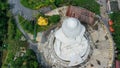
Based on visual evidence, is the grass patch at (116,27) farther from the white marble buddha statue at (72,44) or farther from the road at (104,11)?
the white marble buddha statue at (72,44)

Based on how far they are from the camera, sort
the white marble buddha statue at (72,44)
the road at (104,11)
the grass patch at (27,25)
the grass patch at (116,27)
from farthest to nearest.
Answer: the road at (104,11) → the grass patch at (116,27) → the grass patch at (27,25) → the white marble buddha statue at (72,44)

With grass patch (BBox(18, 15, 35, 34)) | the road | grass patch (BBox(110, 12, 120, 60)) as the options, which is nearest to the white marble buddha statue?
grass patch (BBox(18, 15, 35, 34))

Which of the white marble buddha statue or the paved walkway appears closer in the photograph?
the white marble buddha statue

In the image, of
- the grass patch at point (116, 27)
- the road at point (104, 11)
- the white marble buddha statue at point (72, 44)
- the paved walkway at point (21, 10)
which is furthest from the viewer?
the road at point (104, 11)

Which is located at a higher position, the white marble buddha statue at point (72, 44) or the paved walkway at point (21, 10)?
the paved walkway at point (21, 10)

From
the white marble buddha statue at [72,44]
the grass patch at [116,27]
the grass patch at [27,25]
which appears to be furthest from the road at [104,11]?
the grass patch at [27,25]

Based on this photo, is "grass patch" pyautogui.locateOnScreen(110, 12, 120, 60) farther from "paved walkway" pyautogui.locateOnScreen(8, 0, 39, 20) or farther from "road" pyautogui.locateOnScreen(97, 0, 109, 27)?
"paved walkway" pyautogui.locateOnScreen(8, 0, 39, 20)

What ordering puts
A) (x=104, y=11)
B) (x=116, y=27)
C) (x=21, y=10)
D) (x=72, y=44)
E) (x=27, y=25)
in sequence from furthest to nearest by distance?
(x=104, y=11), (x=21, y=10), (x=116, y=27), (x=27, y=25), (x=72, y=44)

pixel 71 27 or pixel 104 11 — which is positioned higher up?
pixel 71 27

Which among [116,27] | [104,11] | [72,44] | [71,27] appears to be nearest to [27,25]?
[72,44]

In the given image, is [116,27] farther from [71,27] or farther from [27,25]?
[71,27]
